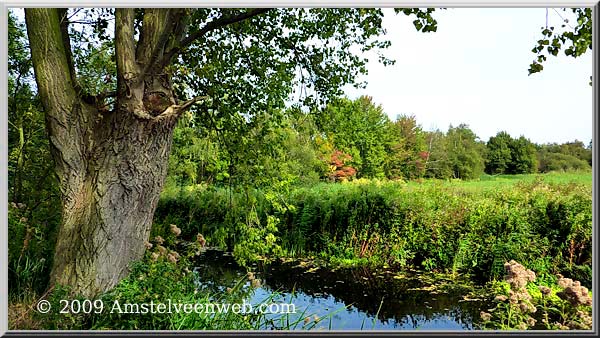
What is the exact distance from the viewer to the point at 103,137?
3332 millimetres

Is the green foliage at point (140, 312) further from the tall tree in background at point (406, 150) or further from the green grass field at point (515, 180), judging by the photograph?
the green grass field at point (515, 180)

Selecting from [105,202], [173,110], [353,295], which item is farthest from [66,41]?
[353,295]

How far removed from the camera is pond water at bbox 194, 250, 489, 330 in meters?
4.61

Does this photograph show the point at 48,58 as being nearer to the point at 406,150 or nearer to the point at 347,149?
the point at 347,149

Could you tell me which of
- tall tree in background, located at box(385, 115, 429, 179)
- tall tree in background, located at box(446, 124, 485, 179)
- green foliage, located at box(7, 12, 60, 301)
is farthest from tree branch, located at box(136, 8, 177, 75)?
tall tree in background, located at box(446, 124, 485, 179)

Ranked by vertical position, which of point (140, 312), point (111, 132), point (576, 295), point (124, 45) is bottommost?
point (140, 312)

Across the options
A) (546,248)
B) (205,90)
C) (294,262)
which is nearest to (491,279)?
(546,248)

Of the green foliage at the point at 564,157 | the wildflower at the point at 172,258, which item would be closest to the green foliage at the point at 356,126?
the green foliage at the point at 564,157

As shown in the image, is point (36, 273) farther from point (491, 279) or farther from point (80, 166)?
point (491, 279)

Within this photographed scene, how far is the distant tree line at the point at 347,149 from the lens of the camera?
427 centimetres

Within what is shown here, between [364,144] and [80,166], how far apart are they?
9.21ft

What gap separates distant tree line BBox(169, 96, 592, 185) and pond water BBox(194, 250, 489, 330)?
117 cm

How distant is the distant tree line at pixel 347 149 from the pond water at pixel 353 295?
117 centimetres

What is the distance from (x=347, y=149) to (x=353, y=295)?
1.82 meters
